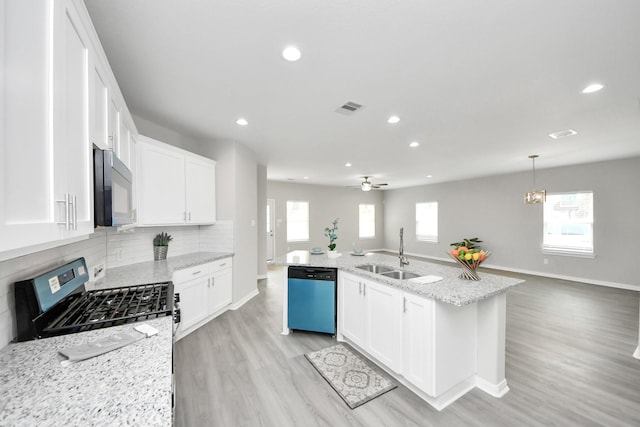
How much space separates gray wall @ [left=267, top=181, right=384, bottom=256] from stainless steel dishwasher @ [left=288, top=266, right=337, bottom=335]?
16.6 feet

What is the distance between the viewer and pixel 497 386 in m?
2.10

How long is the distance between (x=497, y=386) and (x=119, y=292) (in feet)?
10.1

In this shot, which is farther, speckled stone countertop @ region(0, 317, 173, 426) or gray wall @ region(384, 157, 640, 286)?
gray wall @ region(384, 157, 640, 286)

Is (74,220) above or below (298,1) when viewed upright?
below

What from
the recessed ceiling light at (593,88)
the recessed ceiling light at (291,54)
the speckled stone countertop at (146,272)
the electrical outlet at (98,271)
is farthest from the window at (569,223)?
the electrical outlet at (98,271)

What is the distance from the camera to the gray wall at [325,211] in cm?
824

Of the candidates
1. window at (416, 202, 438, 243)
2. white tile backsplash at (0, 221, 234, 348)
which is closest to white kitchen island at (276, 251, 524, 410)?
white tile backsplash at (0, 221, 234, 348)

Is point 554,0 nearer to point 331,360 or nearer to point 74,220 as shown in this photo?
point 74,220

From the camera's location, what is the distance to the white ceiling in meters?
1.49

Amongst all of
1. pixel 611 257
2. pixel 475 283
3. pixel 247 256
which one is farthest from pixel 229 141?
pixel 611 257

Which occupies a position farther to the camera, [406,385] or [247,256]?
[247,256]

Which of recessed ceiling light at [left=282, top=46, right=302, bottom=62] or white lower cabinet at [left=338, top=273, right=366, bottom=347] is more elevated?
recessed ceiling light at [left=282, top=46, right=302, bottom=62]

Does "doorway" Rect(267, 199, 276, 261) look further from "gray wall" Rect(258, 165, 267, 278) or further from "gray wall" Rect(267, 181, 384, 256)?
"gray wall" Rect(258, 165, 267, 278)

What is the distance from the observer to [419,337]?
2.02 meters
